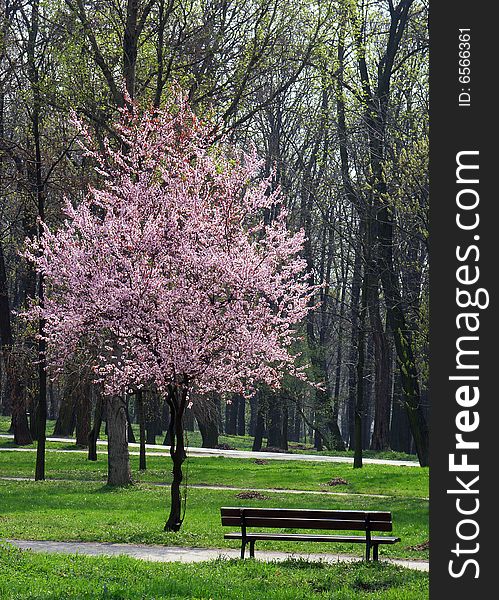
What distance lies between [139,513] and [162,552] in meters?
5.86

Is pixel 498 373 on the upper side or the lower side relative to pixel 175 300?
lower

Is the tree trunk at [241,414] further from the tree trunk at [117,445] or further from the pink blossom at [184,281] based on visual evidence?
the pink blossom at [184,281]

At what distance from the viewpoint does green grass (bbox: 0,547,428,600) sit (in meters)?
10.1

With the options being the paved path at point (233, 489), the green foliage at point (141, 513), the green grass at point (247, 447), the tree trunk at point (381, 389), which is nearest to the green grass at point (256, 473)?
the paved path at point (233, 489)

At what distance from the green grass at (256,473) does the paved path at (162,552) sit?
9.58 metres

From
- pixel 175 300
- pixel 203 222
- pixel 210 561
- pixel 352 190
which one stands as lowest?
pixel 210 561

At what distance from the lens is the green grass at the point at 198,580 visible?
1005cm

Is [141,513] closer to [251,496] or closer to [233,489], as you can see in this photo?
[251,496]

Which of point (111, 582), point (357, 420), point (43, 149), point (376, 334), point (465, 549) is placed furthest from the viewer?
point (376, 334)

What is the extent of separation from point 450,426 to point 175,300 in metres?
10.8

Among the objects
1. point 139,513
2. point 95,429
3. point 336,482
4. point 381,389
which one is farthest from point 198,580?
point 381,389

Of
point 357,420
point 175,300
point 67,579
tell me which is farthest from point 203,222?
point 357,420

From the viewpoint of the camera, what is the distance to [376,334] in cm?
4444

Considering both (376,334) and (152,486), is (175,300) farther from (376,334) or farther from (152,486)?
(376,334)
